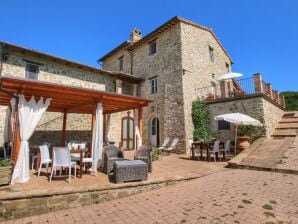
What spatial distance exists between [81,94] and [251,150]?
7.22 m

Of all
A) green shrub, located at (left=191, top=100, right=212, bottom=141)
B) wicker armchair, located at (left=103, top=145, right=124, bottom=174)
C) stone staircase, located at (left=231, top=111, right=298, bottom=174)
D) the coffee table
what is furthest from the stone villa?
the coffee table

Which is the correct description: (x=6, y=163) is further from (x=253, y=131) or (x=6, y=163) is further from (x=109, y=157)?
(x=253, y=131)

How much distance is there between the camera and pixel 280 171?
19.9ft

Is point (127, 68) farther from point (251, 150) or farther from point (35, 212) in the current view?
point (35, 212)

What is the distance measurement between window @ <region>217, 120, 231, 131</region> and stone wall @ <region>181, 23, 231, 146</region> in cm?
166

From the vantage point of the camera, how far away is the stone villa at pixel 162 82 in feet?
35.2

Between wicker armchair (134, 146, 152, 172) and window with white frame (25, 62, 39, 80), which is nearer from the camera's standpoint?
wicker armchair (134, 146, 152, 172)

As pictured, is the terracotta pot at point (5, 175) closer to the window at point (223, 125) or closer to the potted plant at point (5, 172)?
the potted plant at point (5, 172)

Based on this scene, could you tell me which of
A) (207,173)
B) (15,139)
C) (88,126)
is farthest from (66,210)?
(88,126)

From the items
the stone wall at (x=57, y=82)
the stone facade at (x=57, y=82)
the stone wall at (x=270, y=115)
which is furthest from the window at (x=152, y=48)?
the stone wall at (x=270, y=115)

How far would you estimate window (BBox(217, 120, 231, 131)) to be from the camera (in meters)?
11.5

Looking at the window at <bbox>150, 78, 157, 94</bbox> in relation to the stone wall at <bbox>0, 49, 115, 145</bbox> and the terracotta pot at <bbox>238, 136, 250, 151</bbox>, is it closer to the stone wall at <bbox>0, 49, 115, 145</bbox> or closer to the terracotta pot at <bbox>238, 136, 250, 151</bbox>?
the stone wall at <bbox>0, 49, 115, 145</bbox>

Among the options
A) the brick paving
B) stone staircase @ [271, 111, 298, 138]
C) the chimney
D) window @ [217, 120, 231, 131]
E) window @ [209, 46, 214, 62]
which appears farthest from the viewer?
the chimney

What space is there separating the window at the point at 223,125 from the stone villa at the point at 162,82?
0.06 m
